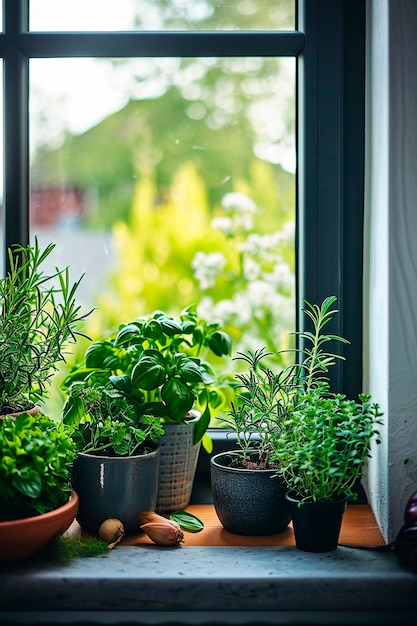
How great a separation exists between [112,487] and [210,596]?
0.25 meters

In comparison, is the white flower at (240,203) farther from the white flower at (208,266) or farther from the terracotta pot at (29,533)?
the terracotta pot at (29,533)

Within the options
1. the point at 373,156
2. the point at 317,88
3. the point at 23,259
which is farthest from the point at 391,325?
the point at 23,259

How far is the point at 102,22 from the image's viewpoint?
4.86ft

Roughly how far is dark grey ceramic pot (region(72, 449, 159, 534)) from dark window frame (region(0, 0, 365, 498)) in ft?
1.45

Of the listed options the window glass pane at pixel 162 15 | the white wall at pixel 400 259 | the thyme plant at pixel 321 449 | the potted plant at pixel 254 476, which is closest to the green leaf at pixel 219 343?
the potted plant at pixel 254 476

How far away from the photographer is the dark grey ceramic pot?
1155 mm

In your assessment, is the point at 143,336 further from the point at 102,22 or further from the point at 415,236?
the point at 102,22

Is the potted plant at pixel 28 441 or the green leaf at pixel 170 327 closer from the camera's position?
the potted plant at pixel 28 441

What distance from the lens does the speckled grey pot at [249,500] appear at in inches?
45.8

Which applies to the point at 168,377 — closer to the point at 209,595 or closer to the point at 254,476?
the point at 254,476

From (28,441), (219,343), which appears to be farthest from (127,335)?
(28,441)

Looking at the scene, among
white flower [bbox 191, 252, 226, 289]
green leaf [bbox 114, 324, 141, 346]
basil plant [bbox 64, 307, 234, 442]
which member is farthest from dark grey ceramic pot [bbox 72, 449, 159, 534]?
white flower [bbox 191, 252, 226, 289]

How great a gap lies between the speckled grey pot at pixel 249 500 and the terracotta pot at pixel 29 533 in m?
0.26

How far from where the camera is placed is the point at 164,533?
1.14 meters
